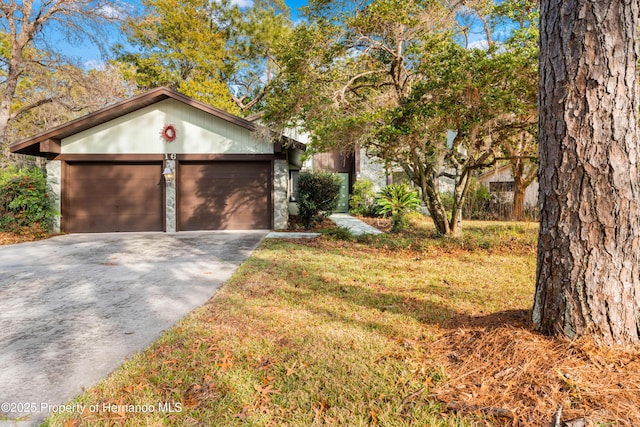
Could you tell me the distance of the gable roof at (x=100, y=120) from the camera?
977cm

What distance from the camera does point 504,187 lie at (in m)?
15.4

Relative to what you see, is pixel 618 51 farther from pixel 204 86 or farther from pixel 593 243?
pixel 204 86

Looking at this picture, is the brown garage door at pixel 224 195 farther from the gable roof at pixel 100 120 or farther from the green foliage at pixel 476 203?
the green foliage at pixel 476 203

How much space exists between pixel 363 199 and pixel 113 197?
34.2 feet

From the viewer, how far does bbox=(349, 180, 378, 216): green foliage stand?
51.8ft

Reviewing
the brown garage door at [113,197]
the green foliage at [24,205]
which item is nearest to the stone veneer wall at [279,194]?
the brown garage door at [113,197]

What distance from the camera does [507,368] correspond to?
81.6 inches

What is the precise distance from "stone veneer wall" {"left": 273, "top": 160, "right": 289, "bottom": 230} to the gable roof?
4.87 feet

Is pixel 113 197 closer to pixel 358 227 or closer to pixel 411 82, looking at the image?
pixel 358 227

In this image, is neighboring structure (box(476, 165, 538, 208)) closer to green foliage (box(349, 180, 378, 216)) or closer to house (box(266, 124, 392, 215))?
house (box(266, 124, 392, 215))

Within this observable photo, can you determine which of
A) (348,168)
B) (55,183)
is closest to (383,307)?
(55,183)

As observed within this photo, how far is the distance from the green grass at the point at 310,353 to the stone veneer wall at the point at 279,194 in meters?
5.71

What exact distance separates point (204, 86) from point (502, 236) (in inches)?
784

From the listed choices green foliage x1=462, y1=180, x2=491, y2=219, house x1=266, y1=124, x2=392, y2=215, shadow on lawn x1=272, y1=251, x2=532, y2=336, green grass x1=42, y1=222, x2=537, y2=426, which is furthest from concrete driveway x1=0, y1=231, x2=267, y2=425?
green foliage x1=462, y1=180, x2=491, y2=219
